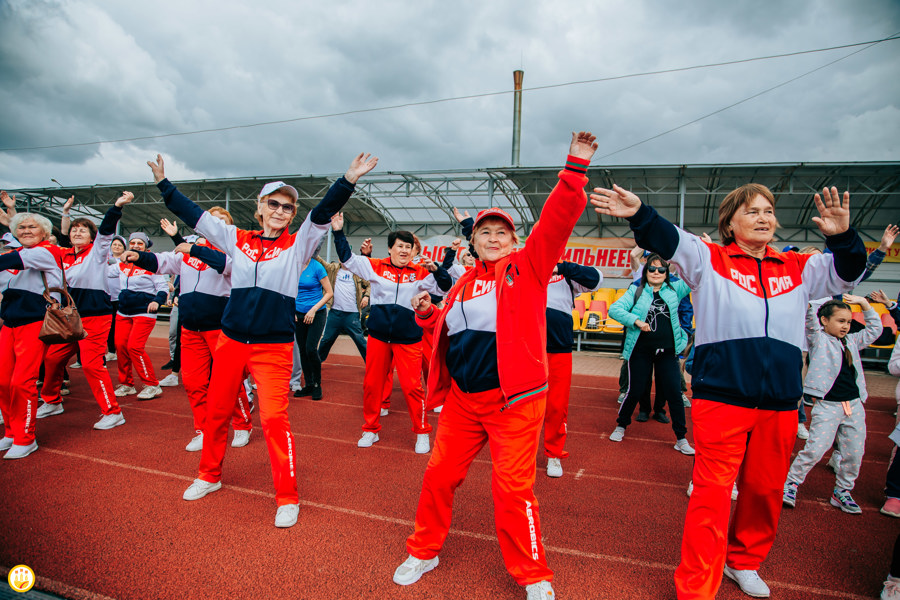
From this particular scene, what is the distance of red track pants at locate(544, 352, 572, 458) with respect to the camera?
164 inches

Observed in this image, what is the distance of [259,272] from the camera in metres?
3.35

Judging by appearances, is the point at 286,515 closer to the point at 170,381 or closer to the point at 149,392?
the point at 149,392

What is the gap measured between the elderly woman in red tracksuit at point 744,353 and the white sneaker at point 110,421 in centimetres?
577

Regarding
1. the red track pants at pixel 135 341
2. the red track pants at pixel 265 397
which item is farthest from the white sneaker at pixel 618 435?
the red track pants at pixel 135 341

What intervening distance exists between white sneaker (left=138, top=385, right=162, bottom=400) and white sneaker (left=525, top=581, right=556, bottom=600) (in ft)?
21.0

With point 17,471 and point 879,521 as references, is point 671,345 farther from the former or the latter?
point 17,471

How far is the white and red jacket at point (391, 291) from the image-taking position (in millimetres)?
4723

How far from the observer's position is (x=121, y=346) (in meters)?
6.76

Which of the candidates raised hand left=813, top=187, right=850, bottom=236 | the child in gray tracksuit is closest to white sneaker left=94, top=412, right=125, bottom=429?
raised hand left=813, top=187, right=850, bottom=236

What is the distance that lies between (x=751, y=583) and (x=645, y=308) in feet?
9.82

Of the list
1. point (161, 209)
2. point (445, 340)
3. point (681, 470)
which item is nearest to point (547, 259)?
point (445, 340)

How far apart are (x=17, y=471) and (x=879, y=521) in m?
7.06

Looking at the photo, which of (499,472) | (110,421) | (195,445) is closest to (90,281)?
(110,421)

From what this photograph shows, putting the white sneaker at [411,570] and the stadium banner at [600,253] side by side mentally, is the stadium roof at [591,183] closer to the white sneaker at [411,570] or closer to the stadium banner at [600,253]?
the stadium banner at [600,253]
